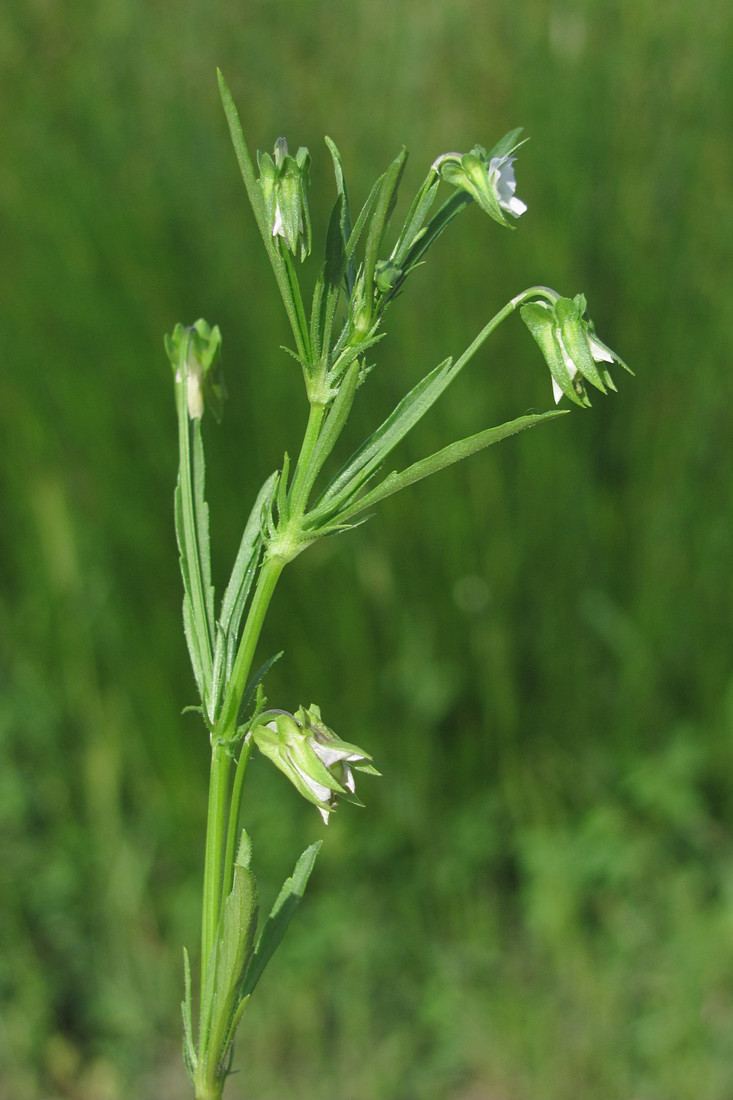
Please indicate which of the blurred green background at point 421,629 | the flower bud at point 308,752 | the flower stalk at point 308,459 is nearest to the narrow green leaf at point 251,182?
the flower stalk at point 308,459

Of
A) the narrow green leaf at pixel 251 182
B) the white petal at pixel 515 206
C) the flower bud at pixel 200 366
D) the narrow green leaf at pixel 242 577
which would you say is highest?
the narrow green leaf at pixel 251 182

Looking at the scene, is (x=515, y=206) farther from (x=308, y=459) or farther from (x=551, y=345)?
(x=308, y=459)

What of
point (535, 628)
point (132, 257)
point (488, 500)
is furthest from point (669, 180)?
point (132, 257)

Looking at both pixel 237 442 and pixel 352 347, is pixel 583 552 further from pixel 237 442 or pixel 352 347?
pixel 352 347

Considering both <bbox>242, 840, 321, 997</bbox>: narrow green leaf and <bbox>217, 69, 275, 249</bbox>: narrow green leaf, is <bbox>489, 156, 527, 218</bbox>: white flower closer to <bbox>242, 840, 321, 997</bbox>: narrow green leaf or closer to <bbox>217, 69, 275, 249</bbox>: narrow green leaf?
<bbox>217, 69, 275, 249</bbox>: narrow green leaf

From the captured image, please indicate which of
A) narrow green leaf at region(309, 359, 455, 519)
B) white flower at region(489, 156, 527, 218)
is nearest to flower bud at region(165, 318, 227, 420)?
narrow green leaf at region(309, 359, 455, 519)

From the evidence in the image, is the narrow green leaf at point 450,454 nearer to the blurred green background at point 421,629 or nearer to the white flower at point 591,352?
the white flower at point 591,352
